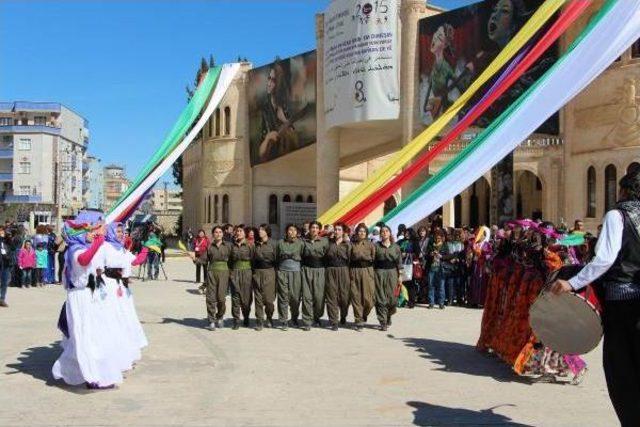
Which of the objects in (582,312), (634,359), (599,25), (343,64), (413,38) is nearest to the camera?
(634,359)

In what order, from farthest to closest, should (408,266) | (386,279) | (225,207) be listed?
(225,207) → (408,266) → (386,279)

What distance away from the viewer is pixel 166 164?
66.2 feet

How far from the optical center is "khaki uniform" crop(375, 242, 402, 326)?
9.95 meters

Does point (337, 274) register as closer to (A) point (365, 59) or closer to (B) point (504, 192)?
(B) point (504, 192)

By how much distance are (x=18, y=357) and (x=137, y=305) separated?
5.33 m

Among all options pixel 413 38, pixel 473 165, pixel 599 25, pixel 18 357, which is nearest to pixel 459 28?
pixel 413 38

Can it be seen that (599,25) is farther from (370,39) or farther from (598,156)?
(370,39)

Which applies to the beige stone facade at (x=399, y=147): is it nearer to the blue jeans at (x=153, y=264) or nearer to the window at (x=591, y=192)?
the window at (x=591, y=192)

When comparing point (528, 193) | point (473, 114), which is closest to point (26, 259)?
point (473, 114)

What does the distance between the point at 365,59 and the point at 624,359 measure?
2163 cm

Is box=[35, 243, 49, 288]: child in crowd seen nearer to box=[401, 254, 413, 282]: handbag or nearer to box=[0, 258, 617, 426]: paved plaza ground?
box=[0, 258, 617, 426]: paved plaza ground

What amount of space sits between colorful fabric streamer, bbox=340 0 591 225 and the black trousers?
9204 mm

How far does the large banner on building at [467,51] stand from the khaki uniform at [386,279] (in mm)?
10788

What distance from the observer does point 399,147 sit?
28.1 metres
